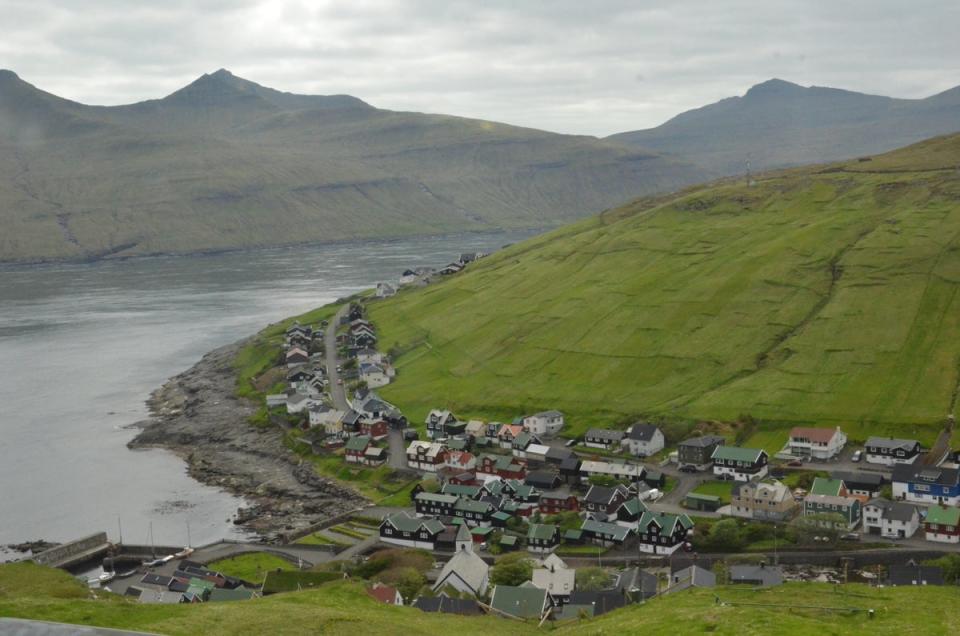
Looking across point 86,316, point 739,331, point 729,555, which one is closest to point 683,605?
point 729,555

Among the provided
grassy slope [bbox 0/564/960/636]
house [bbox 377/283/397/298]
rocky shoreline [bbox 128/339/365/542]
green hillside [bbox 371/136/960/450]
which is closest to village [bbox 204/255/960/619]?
grassy slope [bbox 0/564/960/636]

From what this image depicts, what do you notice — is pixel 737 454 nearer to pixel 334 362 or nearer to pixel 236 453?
pixel 236 453

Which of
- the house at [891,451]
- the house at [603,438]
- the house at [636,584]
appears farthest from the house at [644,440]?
the house at [636,584]

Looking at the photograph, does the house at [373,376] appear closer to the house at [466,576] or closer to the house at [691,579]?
the house at [466,576]

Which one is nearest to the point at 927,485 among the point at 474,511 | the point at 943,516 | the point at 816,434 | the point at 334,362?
the point at 943,516

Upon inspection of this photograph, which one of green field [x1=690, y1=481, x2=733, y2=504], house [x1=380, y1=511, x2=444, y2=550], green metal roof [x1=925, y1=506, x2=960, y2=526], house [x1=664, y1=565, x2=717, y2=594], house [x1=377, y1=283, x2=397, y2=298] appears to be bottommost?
house [x1=380, y1=511, x2=444, y2=550]

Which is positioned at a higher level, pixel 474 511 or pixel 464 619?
pixel 464 619

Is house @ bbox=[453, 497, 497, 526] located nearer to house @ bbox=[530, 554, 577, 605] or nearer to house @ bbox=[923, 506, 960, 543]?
house @ bbox=[530, 554, 577, 605]

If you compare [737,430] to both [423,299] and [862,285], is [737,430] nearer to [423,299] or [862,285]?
[862,285]
